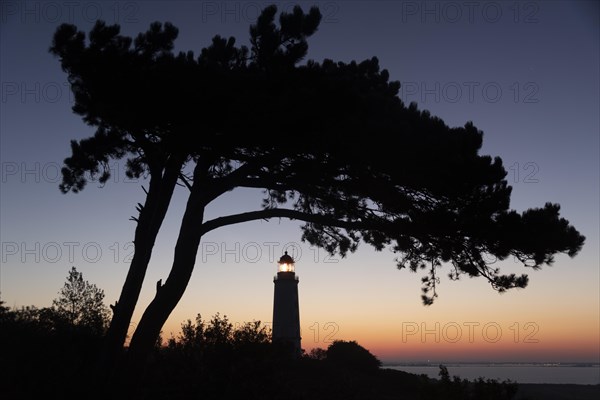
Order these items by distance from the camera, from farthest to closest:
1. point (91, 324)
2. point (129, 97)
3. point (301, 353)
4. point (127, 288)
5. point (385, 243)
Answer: point (301, 353), point (91, 324), point (385, 243), point (127, 288), point (129, 97)

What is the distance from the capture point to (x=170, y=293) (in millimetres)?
10641

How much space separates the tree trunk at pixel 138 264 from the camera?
10266mm

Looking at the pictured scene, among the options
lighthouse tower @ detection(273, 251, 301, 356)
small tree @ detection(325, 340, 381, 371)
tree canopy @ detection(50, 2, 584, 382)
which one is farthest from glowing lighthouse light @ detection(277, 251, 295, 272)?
tree canopy @ detection(50, 2, 584, 382)

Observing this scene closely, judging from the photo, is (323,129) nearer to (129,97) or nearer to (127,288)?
(129,97)

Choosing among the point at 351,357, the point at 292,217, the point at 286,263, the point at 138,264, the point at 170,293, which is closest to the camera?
the point at 170,293

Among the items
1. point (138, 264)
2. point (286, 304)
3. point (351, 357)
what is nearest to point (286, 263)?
point (286, 304)

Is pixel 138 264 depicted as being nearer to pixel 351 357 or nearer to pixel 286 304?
pixel 286 304

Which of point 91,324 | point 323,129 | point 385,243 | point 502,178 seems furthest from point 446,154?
point 91,324

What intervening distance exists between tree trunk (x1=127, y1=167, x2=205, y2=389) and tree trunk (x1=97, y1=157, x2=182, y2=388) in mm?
397

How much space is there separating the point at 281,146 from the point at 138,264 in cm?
388

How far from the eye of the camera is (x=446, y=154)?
33.8ft

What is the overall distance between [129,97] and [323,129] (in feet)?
12.3

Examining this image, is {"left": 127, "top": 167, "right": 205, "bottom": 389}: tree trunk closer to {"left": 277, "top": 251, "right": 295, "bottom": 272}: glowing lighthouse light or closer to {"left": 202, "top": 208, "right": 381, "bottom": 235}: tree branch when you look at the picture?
{"left": 202, "top": 208, "right": 381, "bottom": 235}: tree branch

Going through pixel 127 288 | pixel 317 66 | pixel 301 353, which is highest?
pixel 317 66
